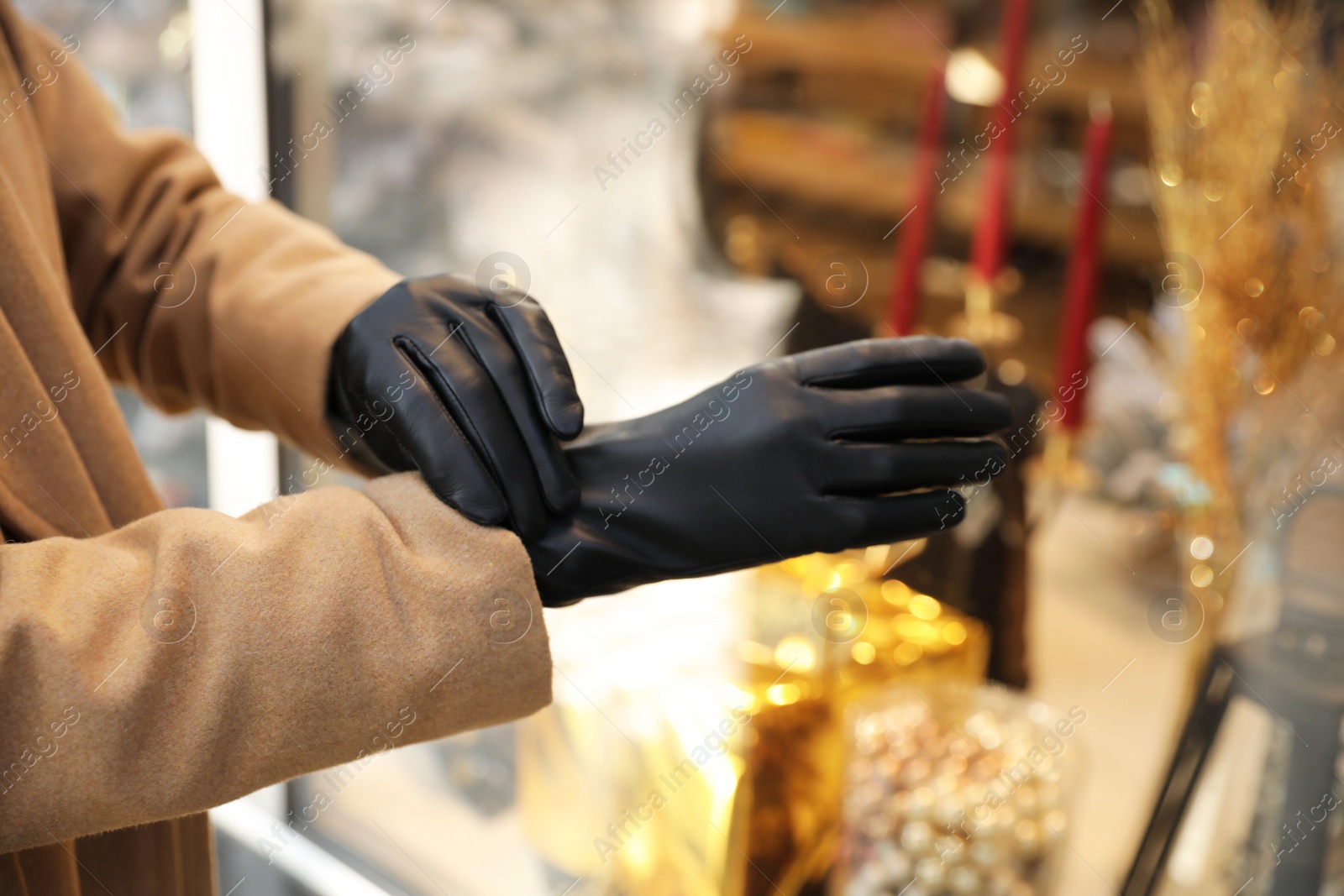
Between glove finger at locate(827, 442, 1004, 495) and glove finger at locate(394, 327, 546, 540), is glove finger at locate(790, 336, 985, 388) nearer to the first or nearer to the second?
glove finger at locate(827, 442, 1004, 495)

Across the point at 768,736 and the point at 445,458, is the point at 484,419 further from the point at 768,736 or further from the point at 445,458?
the point at 768,736

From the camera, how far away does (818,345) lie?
3.09ft

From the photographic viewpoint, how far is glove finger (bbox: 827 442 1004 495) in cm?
49

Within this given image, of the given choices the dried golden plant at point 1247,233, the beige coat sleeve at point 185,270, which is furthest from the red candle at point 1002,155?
the beige coat sleeve at point 185,270

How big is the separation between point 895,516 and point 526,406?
0.64ft

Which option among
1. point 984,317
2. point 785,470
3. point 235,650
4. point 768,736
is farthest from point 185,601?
point 984,317

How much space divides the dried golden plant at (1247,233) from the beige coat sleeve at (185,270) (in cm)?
57

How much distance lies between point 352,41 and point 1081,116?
2.66ft

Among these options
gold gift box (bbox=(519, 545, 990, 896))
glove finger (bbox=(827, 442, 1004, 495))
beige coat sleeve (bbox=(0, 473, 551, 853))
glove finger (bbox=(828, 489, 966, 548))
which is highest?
glove finger (bbox=(827, 442, 1004, 495))

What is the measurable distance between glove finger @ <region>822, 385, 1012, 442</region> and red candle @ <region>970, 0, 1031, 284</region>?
0.35 metres

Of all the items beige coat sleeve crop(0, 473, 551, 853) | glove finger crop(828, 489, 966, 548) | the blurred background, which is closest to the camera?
beige coat sleeve crop(0, 473, 551, 853)

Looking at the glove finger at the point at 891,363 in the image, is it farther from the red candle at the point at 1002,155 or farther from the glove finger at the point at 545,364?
the red candle at the point at 1002,155

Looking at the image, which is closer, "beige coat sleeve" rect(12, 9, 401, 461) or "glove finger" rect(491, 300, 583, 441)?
"glove finger" rect(491, 300, 583, 441)

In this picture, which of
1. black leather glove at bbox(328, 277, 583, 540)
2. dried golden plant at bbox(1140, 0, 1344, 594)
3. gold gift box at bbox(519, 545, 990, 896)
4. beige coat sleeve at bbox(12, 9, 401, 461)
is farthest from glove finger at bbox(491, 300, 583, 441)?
dried golden plant at bbox(1140, 0, 1344, 594)
